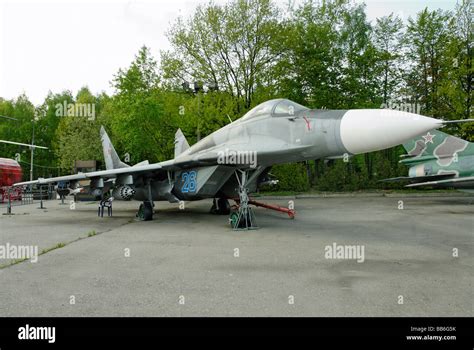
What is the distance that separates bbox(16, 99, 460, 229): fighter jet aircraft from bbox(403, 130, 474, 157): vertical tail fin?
10460 mm

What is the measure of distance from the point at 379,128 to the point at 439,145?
12751mm

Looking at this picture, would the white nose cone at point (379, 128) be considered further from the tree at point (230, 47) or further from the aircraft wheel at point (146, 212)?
the tree at point (230, 47)

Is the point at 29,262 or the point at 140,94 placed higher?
the point at 140,94

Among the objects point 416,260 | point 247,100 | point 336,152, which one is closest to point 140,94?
point 247,100

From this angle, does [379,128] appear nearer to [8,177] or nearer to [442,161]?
[442,161]

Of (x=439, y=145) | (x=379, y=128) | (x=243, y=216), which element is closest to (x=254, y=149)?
(x=243, y=216)

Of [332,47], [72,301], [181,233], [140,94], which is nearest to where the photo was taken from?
[72,301]

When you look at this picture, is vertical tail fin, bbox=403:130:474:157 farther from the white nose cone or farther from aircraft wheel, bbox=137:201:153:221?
aircraft wheel, bbox=137:201:153:221

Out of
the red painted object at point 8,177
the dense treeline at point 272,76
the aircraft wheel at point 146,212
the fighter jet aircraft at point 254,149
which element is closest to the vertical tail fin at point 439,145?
the dense treeline at point 272,76

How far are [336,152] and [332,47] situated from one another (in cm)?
2277

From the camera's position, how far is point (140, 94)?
75.8 feet

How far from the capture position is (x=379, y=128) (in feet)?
23.6

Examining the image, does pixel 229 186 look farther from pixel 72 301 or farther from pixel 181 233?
pixel 72 301

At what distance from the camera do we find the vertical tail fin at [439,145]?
17281 millimetres
